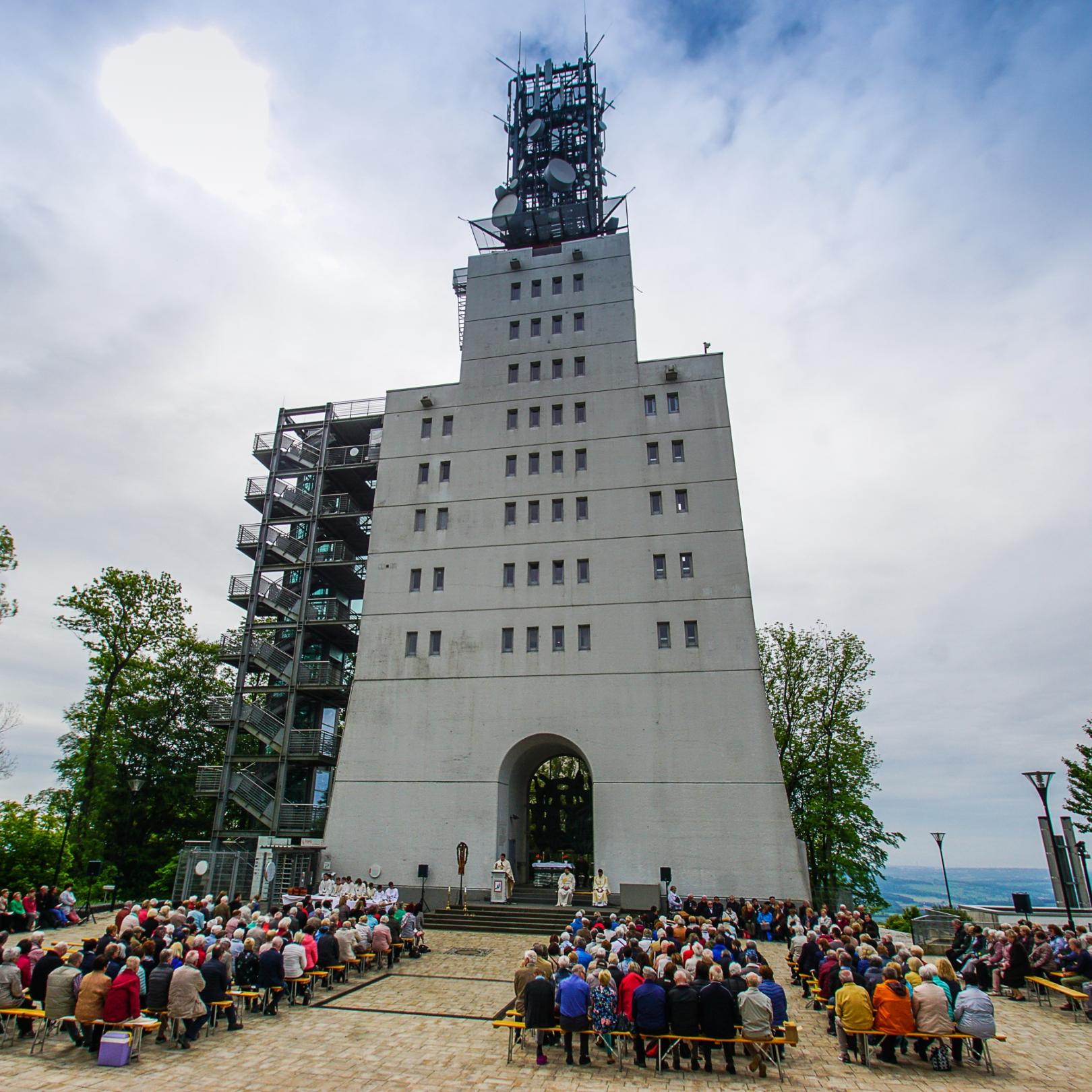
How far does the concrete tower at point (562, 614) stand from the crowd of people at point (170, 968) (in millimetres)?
13787

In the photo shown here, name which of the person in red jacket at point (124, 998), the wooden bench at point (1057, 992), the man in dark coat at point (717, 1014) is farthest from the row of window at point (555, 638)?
the person in red jacket at point (124, 998)

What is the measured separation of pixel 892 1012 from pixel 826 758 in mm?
27803

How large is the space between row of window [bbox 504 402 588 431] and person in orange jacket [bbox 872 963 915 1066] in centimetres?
2788

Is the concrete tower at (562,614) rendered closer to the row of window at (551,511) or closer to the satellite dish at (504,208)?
the row of window at (551,511)

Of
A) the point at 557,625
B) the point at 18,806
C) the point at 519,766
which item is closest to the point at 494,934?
the point at 519,766

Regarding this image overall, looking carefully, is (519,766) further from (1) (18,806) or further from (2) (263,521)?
(1) (18,806)

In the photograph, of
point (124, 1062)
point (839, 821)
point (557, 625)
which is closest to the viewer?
point (124, 1062)

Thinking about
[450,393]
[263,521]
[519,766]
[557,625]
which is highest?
[450,393]

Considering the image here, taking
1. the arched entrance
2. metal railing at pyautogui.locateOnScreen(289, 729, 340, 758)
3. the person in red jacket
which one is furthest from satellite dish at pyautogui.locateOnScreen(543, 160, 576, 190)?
the person in red jacket

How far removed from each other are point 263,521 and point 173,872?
19199 millimetres

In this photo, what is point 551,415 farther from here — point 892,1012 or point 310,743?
point 892,1012

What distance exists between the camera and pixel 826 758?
3678cm

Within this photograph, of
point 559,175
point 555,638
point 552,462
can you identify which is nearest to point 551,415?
point 552,462

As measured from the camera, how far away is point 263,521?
129 feet
